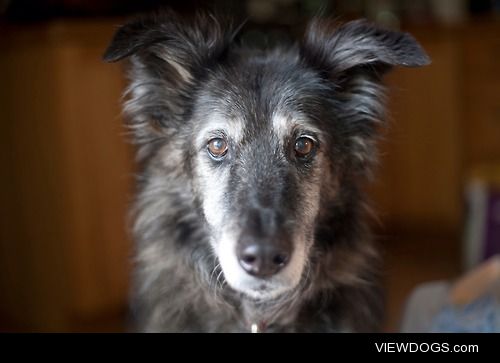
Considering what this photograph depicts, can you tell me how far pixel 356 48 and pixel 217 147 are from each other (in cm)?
41

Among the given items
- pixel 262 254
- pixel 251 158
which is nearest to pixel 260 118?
pixel 251 158

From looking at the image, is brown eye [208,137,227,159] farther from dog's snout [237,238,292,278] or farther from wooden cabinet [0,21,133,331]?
wooden cabinet [0,21,133,331]

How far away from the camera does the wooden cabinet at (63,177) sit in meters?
2.79

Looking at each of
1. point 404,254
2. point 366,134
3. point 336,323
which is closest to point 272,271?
point 336,323

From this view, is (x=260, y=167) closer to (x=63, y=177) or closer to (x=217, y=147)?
(x=217, y=147)

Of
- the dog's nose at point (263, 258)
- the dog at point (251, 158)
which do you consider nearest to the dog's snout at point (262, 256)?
the dog's nose at point (263, 258)

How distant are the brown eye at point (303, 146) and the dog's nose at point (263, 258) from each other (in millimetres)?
303

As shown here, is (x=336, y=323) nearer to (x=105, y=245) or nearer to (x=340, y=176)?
(x=340, y=176)

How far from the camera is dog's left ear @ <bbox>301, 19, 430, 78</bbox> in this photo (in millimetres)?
1554

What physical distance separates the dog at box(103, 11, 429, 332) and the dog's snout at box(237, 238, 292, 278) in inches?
4.1

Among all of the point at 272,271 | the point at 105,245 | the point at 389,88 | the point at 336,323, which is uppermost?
the point at 389,88

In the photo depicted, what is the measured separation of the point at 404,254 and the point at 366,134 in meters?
2.36

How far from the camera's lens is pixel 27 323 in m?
3.07
